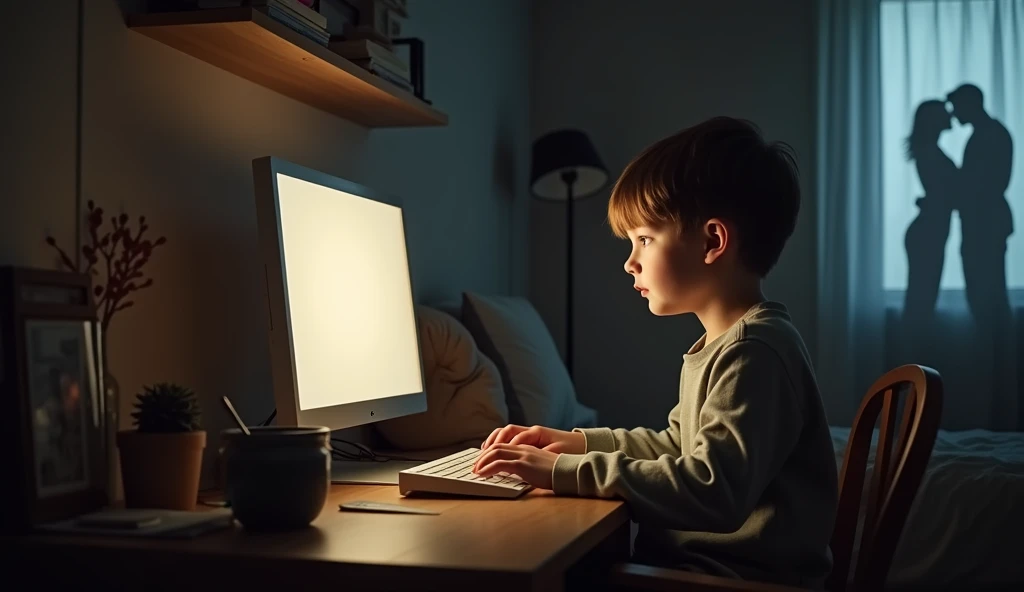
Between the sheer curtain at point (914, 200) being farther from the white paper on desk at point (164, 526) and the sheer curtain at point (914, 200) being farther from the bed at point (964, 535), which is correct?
the white paper on desk at point (164, 526)

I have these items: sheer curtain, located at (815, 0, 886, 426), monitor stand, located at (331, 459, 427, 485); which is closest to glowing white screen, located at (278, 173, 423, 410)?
monitor stand, located at (331, 459, 427, 485)

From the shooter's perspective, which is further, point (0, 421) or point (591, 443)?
point (591, 443)

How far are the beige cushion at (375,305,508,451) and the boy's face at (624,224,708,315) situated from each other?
75 centimetres

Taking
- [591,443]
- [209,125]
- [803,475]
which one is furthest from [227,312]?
[803,475]

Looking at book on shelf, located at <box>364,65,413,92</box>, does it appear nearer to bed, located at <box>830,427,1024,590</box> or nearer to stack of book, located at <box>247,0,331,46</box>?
stack of book, located at <box>247,0,331,46</box>

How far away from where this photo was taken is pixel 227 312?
5.62 ft

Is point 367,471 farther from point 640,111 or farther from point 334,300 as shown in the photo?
point 640,111

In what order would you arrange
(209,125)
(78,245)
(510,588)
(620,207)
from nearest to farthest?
(510,588) → (78,245) → (620,207) → (209,125)

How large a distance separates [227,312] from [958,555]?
5.18ft

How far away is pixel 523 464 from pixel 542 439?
8.8 inches

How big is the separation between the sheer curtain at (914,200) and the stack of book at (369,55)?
2506 mm

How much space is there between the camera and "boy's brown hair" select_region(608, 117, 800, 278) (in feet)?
4.52

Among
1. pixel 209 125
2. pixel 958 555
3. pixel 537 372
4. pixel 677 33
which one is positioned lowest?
pixel 958 555

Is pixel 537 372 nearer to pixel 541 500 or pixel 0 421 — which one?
pixel 541 500
